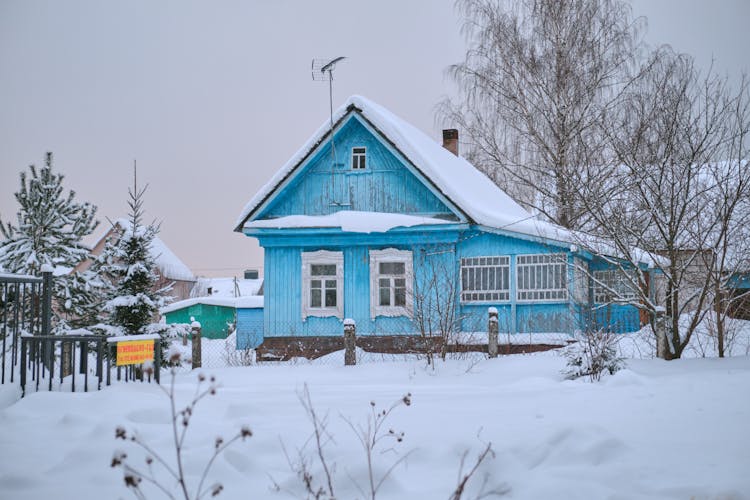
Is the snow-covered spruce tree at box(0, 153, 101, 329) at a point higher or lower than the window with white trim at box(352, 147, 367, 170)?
lower

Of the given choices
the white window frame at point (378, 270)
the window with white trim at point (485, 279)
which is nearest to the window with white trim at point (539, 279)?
the window with white trim at point (485, 279)

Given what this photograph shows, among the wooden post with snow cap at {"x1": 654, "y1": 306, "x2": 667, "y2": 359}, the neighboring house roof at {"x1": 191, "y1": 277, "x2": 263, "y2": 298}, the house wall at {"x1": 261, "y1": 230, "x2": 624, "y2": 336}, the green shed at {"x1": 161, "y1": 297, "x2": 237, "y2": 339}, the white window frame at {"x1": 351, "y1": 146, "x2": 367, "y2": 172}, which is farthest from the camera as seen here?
the neighboring house roof at {"x1": 191, "y1": 277, "x2": 263, "y2": 298}

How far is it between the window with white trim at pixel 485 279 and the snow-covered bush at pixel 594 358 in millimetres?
→ 5588

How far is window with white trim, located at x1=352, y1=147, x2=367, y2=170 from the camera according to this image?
A: 15422 millimetres

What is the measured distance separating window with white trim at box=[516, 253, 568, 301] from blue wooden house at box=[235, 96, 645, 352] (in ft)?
0.07

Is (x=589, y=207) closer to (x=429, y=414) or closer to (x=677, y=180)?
(x=677, y=180)

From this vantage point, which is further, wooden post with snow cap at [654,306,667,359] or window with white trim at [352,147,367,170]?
window with white trim at [352,147,367,170]

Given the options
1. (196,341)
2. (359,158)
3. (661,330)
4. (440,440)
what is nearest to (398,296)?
(359,158)

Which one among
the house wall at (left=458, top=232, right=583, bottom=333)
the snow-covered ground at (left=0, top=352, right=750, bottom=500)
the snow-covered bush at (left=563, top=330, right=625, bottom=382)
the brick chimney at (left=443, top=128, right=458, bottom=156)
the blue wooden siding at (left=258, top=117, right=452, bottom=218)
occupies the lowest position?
the snow-covered ground at (left=0, top=352, right=750, bottom=500)

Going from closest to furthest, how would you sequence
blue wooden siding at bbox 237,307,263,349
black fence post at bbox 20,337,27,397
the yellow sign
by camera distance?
black fence post at bbox 20,337,27,397 < the yellow sign < blue wooden siding at bbox 237,307,263,349

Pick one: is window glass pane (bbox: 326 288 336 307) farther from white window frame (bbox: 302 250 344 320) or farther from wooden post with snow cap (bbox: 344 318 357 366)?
wooden post with snow cap (bbox: 344 318 357 366)

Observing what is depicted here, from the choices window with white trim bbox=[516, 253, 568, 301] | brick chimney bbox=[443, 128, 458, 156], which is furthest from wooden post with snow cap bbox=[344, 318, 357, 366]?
brick chimney bbox=[443, 128, 458, 156]

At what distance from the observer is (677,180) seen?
382 inches

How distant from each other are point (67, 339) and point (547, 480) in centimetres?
509
